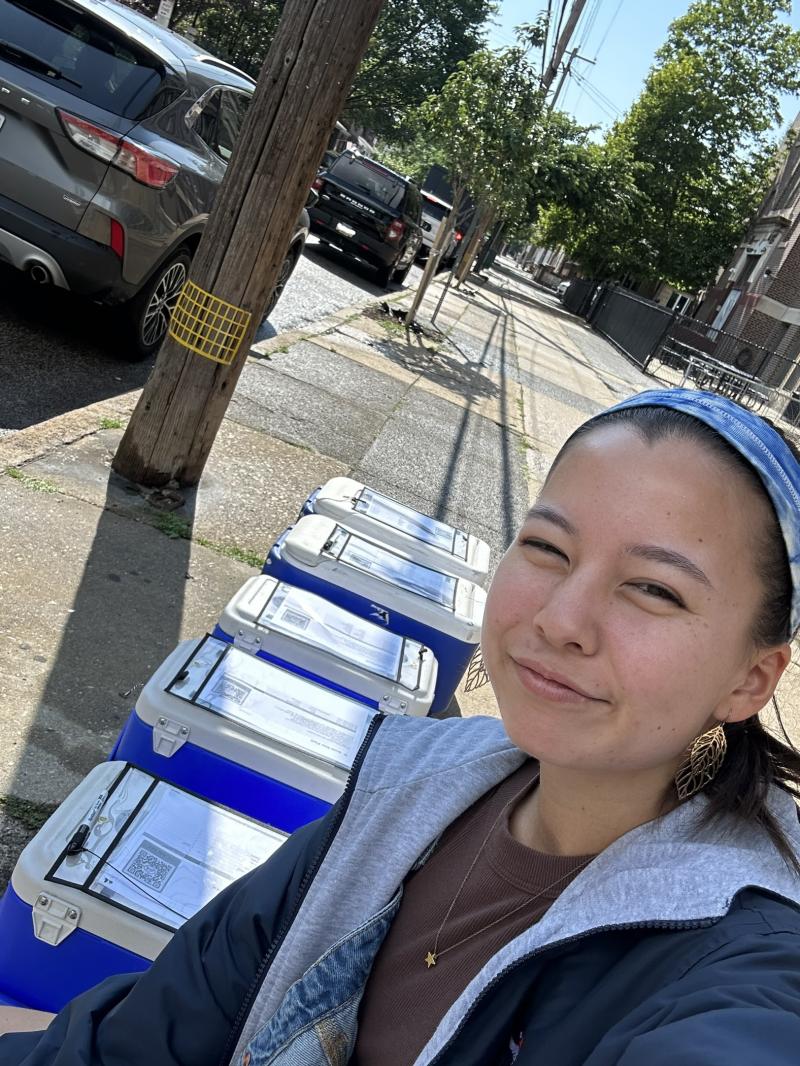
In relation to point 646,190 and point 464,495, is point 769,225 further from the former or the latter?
point 464,495

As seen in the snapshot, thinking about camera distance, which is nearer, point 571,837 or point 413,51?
point 571,837

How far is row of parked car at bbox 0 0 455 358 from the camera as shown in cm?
552

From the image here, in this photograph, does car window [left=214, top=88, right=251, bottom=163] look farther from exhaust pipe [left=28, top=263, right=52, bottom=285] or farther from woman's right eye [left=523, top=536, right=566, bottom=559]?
woman's right eye [left=523, top=536, right=566, bottom=559]

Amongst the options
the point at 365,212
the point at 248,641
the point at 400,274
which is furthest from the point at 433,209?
the point at 248,641

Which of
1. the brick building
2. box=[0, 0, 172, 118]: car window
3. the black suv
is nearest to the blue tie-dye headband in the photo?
box=[0, 0, 172, 118]: car window

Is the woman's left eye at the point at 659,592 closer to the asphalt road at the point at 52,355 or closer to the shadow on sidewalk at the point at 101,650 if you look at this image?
the shadow on sidewalk at the point at 101,650

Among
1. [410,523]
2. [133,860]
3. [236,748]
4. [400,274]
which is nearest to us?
[133,860]

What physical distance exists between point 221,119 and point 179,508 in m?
3.33

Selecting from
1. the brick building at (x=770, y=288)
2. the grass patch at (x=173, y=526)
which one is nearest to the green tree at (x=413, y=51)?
the brick building at (x=770, y=288)

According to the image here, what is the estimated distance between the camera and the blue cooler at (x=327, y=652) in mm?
2963

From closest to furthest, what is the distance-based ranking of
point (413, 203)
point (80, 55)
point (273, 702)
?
point (273, 702), point (80, 55), point (413, 203)

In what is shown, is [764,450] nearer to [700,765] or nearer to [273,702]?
[700,765]

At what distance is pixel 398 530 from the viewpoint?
13.3 feet

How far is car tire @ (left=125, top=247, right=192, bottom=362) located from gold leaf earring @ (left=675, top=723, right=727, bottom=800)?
5.45 metres
